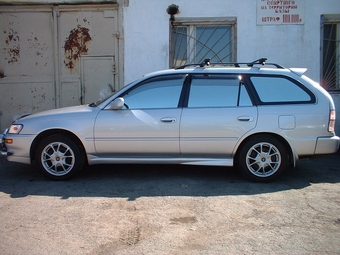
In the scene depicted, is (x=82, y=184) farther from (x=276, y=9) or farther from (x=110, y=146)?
(x=276, y=9)

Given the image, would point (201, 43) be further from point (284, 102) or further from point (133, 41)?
point (284, 102)

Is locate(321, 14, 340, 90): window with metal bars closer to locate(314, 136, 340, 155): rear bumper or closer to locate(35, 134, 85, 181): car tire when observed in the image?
locate(314, 136, 340, 155): rear bumper

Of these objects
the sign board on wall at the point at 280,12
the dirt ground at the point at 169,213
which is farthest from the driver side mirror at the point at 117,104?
the sign board on wall at the point at 280,12

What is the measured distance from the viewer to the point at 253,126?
5305 mm

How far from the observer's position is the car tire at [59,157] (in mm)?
5465

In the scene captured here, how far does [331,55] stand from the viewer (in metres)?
8.92

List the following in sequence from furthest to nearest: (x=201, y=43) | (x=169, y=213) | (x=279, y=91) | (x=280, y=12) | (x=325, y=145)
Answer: (x=201, y=43) < (x=280, y=12) < (x=279, y=91) < (x=325, y=145) < (x=169, y=213)

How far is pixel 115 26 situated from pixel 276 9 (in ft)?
12.3

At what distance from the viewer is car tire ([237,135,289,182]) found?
535 centimetres

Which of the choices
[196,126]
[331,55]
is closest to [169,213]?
[196,126]

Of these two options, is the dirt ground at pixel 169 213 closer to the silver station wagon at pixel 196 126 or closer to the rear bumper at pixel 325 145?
the silver station wagon at pixel 196 126

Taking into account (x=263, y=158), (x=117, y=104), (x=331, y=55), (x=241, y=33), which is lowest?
(x=263, y=158)

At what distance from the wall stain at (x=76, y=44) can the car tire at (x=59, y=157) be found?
3898mm

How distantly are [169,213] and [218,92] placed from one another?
2.07 m
